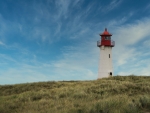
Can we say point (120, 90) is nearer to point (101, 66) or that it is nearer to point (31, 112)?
point (31, 112)

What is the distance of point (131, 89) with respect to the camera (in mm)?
16031

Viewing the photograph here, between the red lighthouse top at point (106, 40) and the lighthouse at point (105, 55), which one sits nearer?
the lighthouse at point (105, 55)

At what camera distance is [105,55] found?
105ft

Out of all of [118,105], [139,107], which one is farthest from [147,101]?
[118,105]

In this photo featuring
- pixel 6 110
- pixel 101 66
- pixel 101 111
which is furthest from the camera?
pixel 101 66

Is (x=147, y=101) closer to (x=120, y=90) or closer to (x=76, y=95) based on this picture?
(x=76, y=95)

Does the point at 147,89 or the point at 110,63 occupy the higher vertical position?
the point at 110,63

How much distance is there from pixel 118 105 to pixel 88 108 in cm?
135

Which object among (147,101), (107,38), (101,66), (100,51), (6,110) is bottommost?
(6,110)

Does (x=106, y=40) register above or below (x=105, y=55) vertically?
above

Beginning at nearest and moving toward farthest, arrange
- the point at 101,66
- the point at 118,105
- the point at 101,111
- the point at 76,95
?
the point at 101,111
the point at 118,105
the point at 76,95
the point at 101,66

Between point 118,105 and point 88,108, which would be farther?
point 118,105

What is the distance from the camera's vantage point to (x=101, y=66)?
31.7 meters

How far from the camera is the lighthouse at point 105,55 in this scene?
3138 cm
